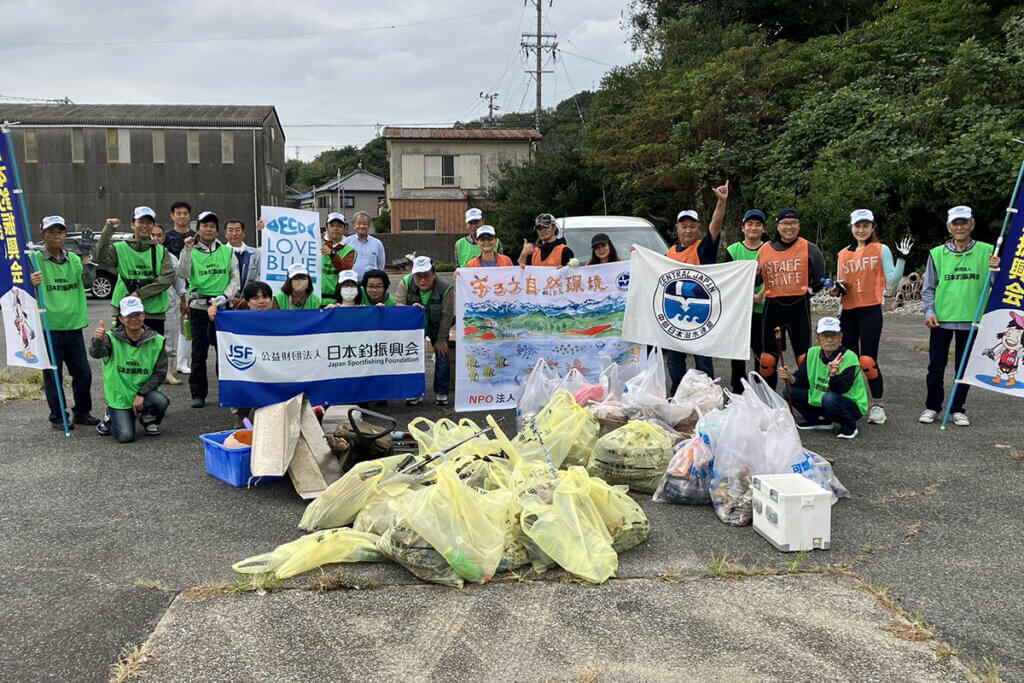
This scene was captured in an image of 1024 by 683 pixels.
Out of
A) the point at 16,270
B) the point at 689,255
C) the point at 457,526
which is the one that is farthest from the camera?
the point at 689,255

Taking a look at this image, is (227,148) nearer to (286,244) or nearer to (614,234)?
(614,234)

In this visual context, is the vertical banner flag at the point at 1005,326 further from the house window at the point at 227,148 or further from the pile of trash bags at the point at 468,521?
the house window at the point at 227,148

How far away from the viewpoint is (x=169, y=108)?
4100 cm

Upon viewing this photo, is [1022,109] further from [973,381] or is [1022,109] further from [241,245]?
[241,245]

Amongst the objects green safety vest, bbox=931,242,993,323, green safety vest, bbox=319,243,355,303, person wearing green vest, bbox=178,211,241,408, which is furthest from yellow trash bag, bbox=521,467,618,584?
green safety vest, bbox=319,243,355,303

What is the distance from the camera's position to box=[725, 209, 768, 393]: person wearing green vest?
289 inches

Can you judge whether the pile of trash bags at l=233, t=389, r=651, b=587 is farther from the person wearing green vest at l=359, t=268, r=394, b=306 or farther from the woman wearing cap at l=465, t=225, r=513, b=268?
the woman wearing cap at l=465, t=225, r=513, b=268

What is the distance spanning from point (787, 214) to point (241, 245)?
5.65 metres

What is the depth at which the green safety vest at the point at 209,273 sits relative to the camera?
791 centimetres

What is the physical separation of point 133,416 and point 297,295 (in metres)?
1.70

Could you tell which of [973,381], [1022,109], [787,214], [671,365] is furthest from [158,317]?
[1022,109]

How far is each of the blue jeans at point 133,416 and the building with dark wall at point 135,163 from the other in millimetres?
34148

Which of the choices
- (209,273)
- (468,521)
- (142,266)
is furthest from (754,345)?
(142,266)

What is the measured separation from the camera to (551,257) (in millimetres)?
8055
